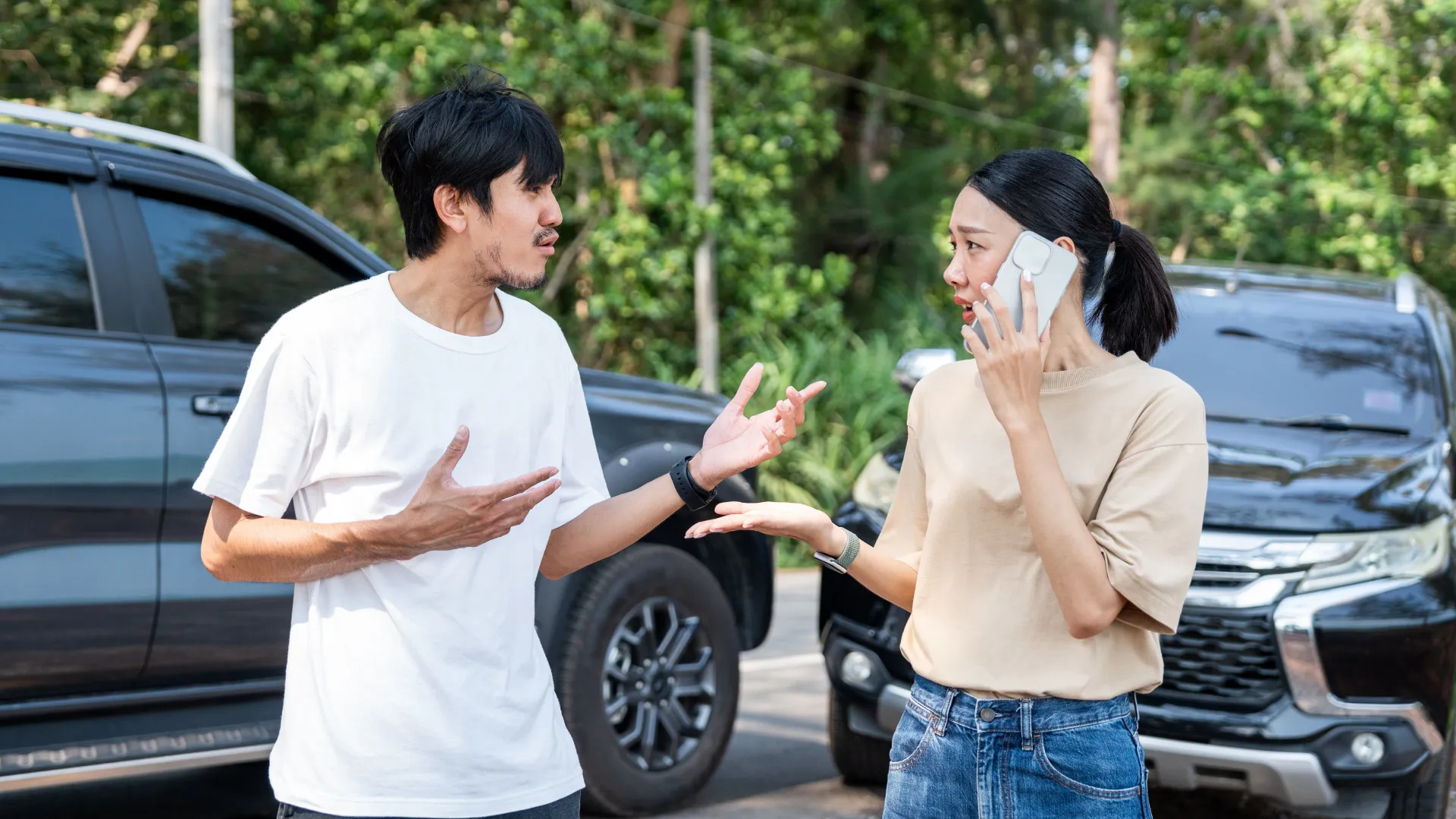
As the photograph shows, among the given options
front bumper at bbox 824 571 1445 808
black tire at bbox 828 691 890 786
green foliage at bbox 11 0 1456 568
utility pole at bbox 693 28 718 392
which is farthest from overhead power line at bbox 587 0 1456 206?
front bumper at bbox 824 571 1445 808

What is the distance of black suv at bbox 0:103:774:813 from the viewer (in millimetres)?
3742

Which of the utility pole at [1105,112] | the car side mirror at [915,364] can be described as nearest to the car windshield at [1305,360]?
the car side mirror at [915,364]

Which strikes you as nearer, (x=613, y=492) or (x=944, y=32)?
(x=613, y=492)

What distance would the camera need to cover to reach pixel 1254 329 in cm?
582

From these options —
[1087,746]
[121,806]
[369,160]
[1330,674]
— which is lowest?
[121,806]

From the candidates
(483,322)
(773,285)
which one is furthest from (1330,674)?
(773,285)

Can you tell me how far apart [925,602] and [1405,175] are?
24261 mm

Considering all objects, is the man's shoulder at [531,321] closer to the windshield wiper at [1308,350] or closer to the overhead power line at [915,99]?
the windshield wiper at [1308,350]

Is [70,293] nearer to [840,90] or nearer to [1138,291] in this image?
[1138,291]

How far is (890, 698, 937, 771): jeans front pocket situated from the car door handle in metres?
2.25

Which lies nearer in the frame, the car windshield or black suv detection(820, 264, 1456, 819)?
black suv detection(820, 264, 1456, 819)

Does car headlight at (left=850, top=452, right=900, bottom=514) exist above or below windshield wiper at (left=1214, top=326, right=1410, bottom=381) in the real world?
below

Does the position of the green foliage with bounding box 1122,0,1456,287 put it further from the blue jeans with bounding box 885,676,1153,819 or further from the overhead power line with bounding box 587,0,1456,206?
the blue jeans with bounding box 885,676,1153,819

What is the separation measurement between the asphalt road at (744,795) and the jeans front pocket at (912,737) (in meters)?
2.67
